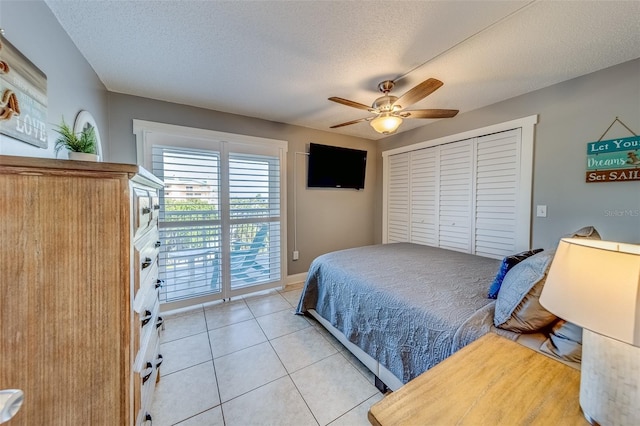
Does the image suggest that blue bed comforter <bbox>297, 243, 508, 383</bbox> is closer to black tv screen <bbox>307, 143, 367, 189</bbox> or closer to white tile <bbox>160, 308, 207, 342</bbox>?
white tile <bbox>160, 308, 207, 342</bbox>

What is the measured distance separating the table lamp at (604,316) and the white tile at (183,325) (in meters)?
2.62

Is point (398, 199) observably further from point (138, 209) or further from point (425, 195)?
point (138, 209)

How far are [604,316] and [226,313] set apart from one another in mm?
2879

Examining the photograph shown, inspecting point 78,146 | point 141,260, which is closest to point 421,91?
point 141,260

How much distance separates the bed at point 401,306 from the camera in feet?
4.15

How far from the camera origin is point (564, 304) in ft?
2.02

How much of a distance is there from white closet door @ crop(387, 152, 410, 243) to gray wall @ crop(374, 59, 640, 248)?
137 centimetres

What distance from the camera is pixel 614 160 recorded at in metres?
1.91

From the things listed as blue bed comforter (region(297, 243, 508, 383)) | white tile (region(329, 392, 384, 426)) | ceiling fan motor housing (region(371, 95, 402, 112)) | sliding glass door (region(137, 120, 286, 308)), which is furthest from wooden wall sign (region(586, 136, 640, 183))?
sliding glass door (region(137, 120, 286, 308))

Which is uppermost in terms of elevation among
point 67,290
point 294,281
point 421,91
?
point 421,91

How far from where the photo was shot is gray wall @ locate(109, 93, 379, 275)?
2.42 metres

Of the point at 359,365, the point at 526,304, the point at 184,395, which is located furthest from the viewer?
the point at 359,365

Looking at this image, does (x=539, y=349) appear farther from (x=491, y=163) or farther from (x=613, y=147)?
(x=491, y=163)

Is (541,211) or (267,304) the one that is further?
(267,304)
